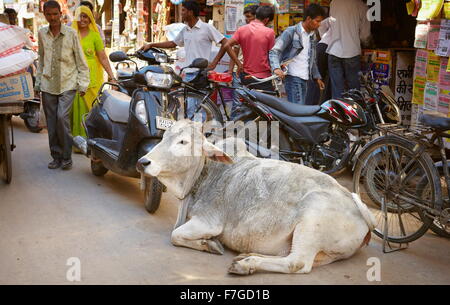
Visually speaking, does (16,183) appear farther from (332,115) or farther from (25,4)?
(25,4)

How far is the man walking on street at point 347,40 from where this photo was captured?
7770mm

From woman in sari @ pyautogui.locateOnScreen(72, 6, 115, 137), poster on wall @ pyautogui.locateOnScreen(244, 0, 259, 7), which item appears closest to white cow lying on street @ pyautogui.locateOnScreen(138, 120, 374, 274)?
woman in sari @ pyautogui.locateOnScreen(72, 6, 115, 137)

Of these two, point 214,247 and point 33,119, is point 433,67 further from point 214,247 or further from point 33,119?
point 33,119

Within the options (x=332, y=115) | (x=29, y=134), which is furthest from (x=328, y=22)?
(x=29, y=134)

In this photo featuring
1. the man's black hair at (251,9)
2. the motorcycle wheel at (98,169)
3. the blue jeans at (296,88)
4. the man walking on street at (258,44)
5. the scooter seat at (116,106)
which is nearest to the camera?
the scooter seat at (116,106)

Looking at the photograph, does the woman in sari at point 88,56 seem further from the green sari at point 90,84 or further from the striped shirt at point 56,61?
the striped shirt at point 56,61

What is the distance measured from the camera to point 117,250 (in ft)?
14.1

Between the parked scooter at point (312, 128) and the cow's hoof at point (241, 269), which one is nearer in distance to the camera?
the cow's hoof at point (241, 269)

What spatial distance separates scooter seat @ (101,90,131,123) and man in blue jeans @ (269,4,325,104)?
6.41 feet

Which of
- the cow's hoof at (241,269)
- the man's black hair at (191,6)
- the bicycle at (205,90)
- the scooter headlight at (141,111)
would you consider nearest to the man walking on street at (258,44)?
the bicycle at (205,90)

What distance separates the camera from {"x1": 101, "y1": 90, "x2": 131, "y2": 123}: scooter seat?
6.00 metres

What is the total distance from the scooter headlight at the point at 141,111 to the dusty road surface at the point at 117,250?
0.86m

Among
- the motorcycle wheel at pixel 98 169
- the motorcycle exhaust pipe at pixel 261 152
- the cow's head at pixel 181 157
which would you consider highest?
the cow's head at pixel 181 157
